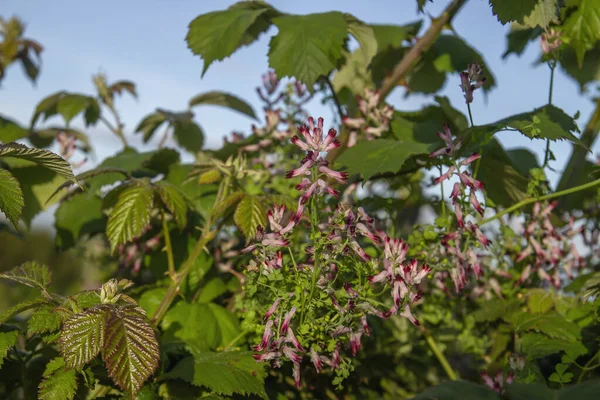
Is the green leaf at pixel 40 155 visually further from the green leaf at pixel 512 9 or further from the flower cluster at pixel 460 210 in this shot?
the green leaf at pixel 512 9

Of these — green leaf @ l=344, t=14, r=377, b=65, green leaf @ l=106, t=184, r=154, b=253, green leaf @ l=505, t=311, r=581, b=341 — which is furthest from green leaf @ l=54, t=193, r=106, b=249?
green leaf @ l=505, t=311, r=581, b=341

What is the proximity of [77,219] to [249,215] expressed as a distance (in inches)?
44.6

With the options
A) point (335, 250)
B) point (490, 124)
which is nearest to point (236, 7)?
point (490, 124)

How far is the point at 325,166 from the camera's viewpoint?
1577 millimetres

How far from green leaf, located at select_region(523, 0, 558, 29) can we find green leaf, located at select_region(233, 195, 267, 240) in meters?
0.99

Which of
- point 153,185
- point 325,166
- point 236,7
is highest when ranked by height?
point 236,7

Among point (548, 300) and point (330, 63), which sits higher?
point (330, 63)

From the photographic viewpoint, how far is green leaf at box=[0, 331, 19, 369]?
1.56 meters

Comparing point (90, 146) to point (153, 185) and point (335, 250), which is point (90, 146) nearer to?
point (153, 185)

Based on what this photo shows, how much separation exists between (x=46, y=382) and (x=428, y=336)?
5.43 feet

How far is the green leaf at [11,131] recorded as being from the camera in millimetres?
3290

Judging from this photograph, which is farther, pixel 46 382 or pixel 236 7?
pixel 236 7

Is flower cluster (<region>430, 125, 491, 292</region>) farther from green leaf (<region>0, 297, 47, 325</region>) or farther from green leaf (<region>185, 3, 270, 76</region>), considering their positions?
green leaf (<region>0, 297, 47, 325</region>)

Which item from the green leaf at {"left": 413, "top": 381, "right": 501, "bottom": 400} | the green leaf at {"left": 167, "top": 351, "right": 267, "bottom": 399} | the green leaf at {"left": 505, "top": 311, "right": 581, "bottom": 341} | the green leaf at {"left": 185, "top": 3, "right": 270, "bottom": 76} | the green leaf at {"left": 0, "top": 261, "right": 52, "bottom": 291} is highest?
the green leaf at {"left": 185, "top": 3, "right": 270, "bottom": 76}
